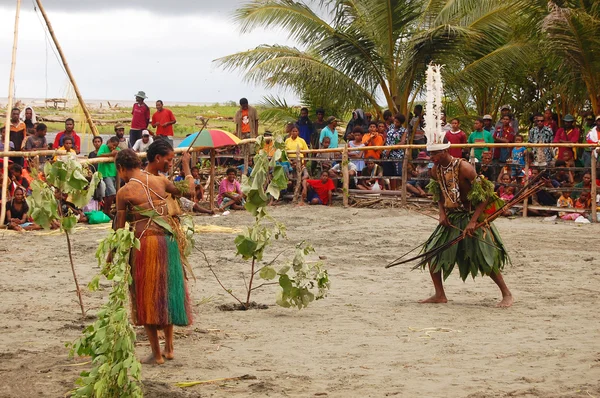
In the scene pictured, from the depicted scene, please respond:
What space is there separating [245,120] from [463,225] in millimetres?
9288

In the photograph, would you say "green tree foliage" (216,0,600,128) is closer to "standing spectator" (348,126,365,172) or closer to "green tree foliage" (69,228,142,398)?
"standing spectator" (348,126,365,172)

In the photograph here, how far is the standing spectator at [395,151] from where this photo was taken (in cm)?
1562

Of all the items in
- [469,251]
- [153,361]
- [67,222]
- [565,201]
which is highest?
[565,201]

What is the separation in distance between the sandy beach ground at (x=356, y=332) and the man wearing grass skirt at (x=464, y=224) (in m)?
0.35

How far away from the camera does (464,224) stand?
7.98 metres

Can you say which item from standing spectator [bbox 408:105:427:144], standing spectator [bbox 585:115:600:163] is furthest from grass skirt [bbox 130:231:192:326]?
standing spectator [bbox 408:105:427:144]

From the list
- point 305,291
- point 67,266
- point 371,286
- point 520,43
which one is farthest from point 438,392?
point 520,43

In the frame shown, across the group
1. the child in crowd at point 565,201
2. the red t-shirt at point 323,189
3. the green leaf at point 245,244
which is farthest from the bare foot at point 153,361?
the red t-shirt at point 323,189

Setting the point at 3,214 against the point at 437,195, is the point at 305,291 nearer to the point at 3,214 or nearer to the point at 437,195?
the point at 437,195

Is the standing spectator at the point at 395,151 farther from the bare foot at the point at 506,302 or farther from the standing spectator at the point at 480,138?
the bare foot at the point at 506,302

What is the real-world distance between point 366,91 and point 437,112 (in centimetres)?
964

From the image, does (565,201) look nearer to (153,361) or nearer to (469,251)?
(469,251)

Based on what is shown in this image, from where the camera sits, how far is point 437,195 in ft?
26.7

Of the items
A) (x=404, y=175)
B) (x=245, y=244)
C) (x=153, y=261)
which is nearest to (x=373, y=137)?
(x=404, y=175)
